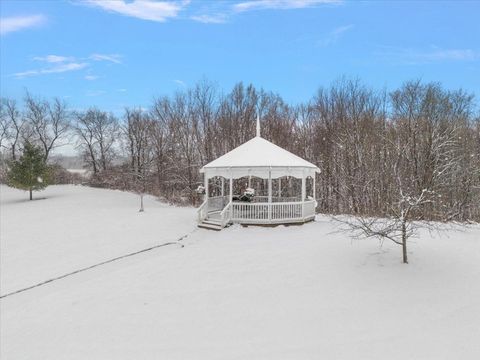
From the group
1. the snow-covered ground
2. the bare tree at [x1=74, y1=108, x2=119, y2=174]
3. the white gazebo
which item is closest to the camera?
the snow-covered ground

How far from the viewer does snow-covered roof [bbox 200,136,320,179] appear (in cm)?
1694

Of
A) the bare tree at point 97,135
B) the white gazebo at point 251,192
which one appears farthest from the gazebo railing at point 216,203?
the bare tree at point 97,135

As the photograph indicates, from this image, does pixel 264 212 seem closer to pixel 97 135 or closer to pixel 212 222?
pixel 212 222

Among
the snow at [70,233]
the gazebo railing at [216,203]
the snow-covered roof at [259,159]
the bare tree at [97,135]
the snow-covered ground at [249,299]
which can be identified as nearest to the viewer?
the snow-covered ground at [249,299]

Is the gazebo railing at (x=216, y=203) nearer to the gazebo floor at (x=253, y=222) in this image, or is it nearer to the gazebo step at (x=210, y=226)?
the gazebo floor at (x=253, y=222)

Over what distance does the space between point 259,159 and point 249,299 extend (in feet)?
30.5

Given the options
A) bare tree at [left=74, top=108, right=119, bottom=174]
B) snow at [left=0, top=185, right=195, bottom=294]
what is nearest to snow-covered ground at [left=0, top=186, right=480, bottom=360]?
snow at [left=0, top=185, right=195, bottom=294]

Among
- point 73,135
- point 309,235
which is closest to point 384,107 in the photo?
point 309,235

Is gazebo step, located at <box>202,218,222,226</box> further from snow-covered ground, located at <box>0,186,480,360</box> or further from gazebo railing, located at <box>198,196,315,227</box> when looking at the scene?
snow-covered ground, located at <box>0,186,480,360</box>

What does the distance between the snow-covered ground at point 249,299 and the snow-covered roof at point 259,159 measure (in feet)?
10.2

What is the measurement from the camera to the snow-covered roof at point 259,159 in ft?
55.6

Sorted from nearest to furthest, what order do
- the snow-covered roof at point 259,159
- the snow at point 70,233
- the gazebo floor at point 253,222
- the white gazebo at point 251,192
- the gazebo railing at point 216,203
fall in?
the snow at point 70,233, the gazebo floor at point 253,222, the white gazebo at point 251,192, the snow-covered roof at point 259,159, the gazebo railing at point 216,203

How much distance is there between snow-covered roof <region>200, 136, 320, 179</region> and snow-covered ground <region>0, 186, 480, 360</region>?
3.11 meters

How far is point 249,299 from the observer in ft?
29.3
